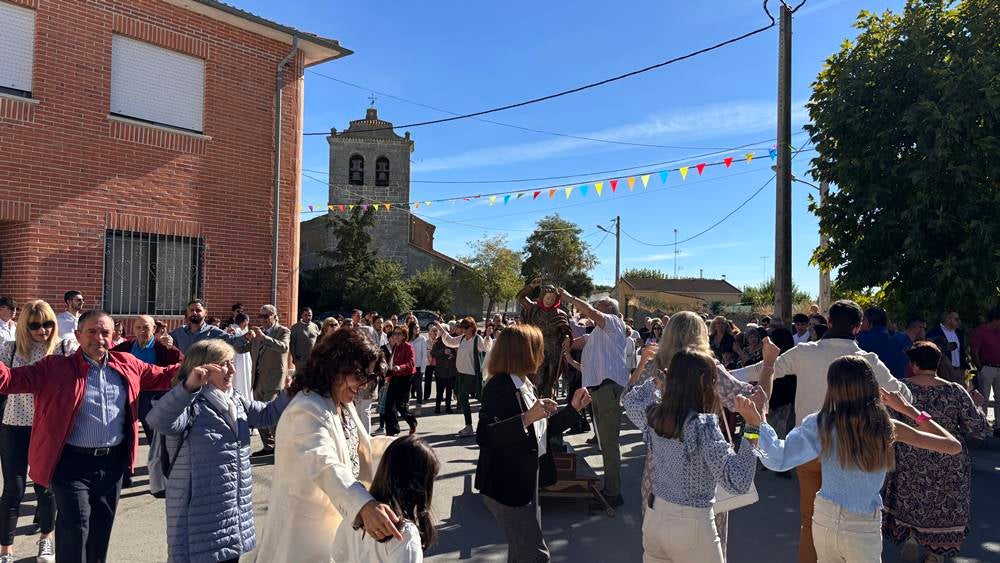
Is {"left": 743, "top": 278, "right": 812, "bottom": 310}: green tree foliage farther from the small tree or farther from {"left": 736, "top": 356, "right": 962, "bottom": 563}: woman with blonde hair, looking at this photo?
{"left": 736, "top": 356, "right": 962, "bottom": 563}: woman with blonde hair

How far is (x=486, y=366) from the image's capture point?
404 cm

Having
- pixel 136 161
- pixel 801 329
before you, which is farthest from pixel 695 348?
pixel 136 161

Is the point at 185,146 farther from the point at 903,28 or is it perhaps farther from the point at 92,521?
the point at 903,28

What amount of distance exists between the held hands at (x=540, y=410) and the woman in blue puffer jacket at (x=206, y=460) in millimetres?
1299

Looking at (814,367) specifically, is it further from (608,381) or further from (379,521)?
(379,521)

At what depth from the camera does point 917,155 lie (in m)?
9.58

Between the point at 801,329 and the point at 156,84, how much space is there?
35.8 ft

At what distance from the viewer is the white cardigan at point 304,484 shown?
104 inches

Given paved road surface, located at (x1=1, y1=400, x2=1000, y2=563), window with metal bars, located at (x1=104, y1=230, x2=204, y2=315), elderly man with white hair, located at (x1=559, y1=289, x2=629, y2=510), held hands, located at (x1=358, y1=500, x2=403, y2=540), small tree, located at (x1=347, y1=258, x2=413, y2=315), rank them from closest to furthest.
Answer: held hands, located at (x1=358, y1=500, x2=403, y2=540)
paved road surface, located at (x1=1, y1=400, x2=1000, y2=563)
elderly man with white hair, located at (x1=559, y1=289, x2=629, y2=510)
window with metal bars, located at (x1=104, y1=230, x2=204, y2=315)
small tree, located at (x1=347, y1=258, x2=413, y2=315)

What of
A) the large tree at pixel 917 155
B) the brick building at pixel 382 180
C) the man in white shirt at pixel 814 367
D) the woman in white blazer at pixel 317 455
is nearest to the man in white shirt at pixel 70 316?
the woman in white blazer at pixel 317 455

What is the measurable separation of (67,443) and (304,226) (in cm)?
4228

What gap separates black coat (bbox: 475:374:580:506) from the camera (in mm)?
3752

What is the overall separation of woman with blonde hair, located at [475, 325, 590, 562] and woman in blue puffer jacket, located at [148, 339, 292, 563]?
1.18 meters

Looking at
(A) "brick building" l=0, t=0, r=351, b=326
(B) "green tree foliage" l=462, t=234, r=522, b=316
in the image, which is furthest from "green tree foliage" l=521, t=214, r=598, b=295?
(A) "brick building" l=0, t=0, r=351, b=326
